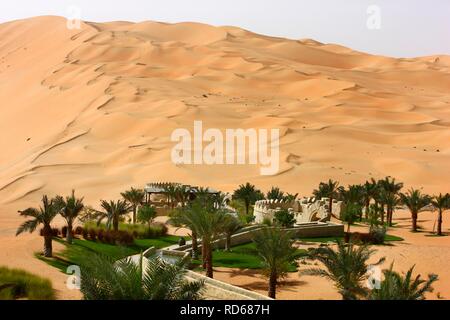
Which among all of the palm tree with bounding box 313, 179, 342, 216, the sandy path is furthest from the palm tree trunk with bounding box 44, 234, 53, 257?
the palm tree with bounding box 313, 179, 342, 216

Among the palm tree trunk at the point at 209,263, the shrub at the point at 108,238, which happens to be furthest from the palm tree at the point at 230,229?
the shrub at the point at 108,238

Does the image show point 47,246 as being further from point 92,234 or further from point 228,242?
point 228,242

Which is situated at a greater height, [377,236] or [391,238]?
[377,236]

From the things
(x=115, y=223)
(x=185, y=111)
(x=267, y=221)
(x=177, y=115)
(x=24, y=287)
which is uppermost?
(x=185, y=111)

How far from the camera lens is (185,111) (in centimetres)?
5122

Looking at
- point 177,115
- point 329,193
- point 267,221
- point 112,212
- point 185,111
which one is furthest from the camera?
point 185,111

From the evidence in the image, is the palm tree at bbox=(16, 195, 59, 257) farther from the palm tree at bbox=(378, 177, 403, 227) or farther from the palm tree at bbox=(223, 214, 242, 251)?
the palm tree at bbox=(378, 177, 403, 227)

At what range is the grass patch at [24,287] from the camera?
11680 mm

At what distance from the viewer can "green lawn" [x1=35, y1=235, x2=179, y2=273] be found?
52.0ft

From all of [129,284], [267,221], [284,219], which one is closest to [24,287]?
[129,284]
